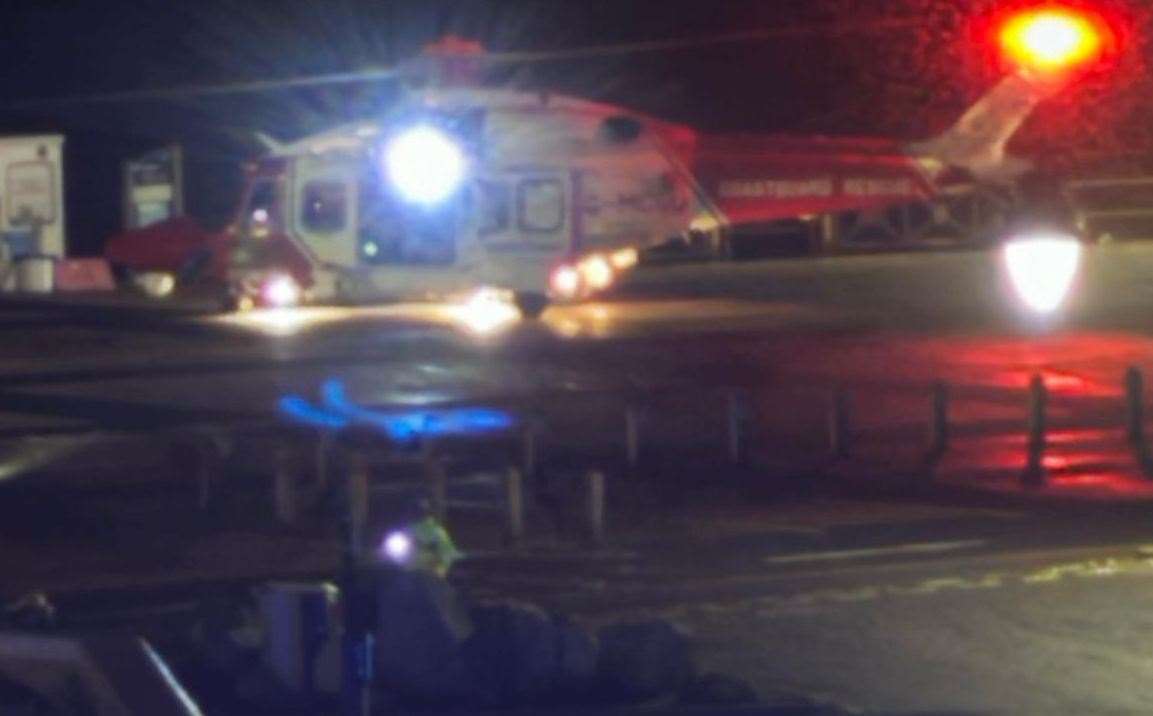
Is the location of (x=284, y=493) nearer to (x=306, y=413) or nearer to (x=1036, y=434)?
(x=1036, y=434)

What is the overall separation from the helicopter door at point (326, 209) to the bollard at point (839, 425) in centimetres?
1579

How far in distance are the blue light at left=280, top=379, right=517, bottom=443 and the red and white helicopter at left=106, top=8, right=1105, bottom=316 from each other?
32.3 ft

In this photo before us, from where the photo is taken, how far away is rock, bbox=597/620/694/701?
9039 millimetres

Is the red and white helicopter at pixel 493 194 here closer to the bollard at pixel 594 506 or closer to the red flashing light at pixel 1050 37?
the bollard at pixel 594 506

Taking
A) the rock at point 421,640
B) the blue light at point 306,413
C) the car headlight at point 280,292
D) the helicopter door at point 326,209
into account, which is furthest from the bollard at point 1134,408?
the car headlight at point 280,292

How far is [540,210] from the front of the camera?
108ft

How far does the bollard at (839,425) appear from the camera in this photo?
59.0 feet

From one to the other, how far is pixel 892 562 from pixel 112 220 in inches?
1424

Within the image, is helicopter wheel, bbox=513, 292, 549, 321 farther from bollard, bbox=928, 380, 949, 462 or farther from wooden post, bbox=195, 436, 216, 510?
wooden post, bbox=195, 436, 216, 510

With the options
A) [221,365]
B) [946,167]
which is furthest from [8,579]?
[946,167]

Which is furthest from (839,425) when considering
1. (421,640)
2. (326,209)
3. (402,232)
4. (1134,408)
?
(326,209)

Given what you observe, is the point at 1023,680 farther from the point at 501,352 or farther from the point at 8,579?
the point at 501,352

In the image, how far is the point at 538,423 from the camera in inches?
766

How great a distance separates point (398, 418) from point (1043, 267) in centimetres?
2761
